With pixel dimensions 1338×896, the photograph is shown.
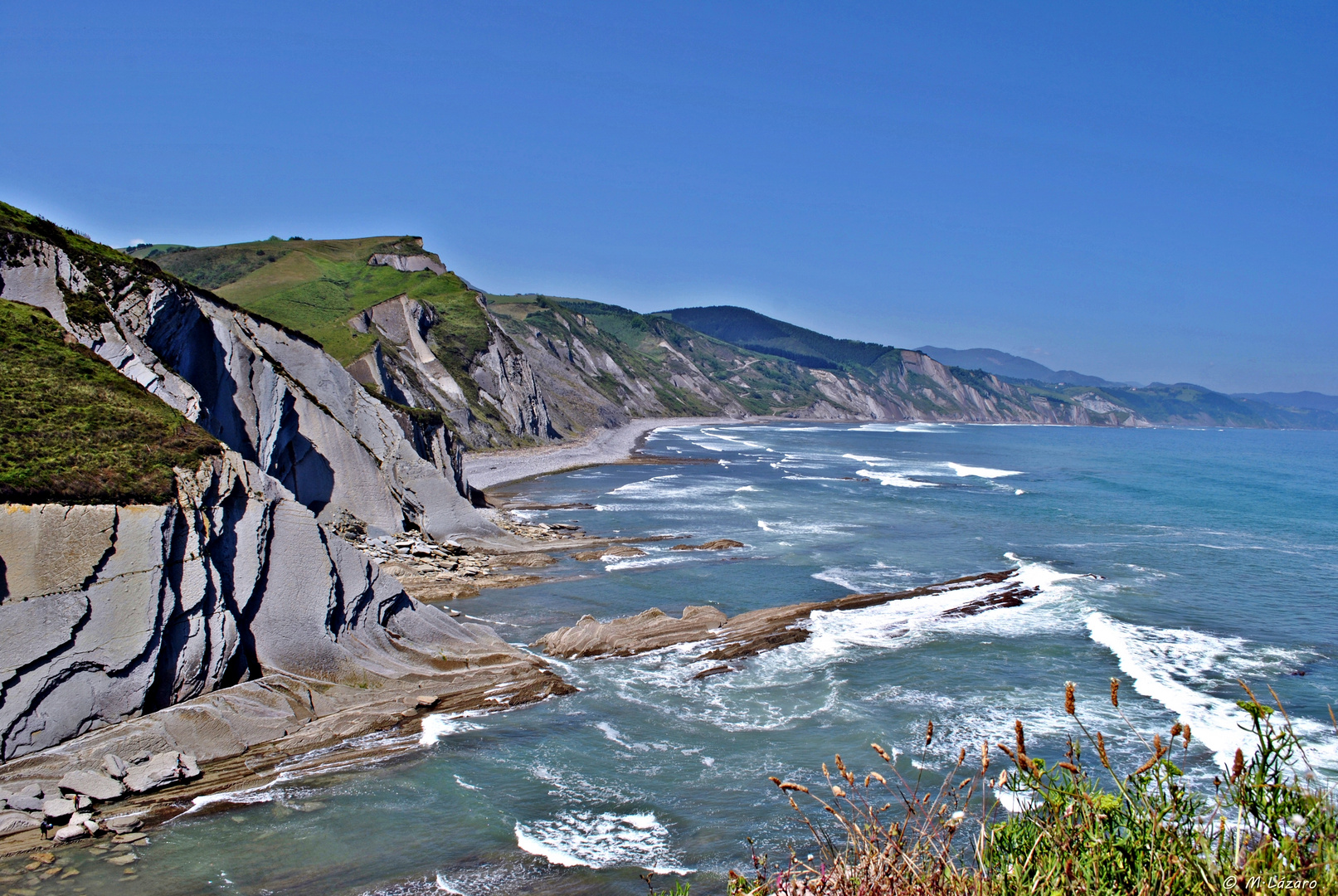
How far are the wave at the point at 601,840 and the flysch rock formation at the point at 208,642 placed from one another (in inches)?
199

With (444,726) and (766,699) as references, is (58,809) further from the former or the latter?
(766,699)

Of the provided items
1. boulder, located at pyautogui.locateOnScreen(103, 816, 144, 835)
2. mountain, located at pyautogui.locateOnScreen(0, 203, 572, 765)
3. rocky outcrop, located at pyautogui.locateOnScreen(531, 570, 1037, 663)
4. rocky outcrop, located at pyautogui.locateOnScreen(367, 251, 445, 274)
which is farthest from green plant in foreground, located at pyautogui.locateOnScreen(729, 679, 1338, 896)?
rocky outcrop, located at pyautogui.locateOnScreen(367, 251, 445, 274)

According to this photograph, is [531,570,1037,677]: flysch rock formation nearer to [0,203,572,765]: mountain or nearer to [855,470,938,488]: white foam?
[0,203,572,765]: mountain

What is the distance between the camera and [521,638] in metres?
23.2

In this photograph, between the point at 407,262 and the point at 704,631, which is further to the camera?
the point at 407,262

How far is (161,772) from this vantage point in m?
13.3

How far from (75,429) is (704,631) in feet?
53.7

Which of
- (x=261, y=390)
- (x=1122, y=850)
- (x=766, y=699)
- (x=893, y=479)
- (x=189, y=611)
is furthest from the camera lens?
(x=893, y=479)

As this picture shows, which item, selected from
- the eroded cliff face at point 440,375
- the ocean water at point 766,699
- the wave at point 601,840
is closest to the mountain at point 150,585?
the ocean water at point 766,699

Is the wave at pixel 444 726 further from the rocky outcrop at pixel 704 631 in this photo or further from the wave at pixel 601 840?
the rocky outcrop at pixel 704 631

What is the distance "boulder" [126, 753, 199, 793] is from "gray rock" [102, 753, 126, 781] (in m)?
0.10

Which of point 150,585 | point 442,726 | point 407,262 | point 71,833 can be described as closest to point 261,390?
point 150,585

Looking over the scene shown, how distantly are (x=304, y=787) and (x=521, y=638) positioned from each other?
9.55m

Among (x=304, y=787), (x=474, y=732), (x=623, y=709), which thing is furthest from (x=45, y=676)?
(x=623, y=709)
